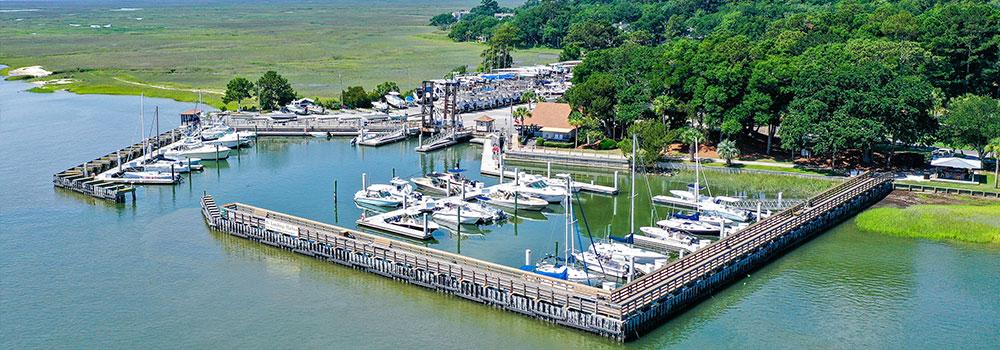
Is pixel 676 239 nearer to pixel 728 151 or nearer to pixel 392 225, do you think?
pixel 392 225

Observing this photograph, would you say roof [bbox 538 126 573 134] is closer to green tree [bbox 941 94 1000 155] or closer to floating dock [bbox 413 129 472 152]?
floating dock [bbox 413 129 472 152]

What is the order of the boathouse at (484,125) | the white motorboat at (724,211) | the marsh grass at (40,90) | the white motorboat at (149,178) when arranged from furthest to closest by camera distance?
the marsh grass at (40,90) → the boathouse at (484,125) → the white motorboat at (149,178) → the white motorboat at (724,211)

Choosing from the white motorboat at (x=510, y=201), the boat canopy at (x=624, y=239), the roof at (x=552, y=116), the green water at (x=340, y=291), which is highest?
the roof at (x=552, y=116)

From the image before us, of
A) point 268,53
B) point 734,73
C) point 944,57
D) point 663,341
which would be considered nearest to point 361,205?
point 663,341

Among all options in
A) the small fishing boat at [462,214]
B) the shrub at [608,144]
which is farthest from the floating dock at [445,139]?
the small fishing boat at [462,214]

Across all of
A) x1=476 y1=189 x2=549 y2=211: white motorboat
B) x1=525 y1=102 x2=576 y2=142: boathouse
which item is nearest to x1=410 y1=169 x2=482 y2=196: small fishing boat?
x1=476 y1=189 x2=549 y2=211: white motorboat

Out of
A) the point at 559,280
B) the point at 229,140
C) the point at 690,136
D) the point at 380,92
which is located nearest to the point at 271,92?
the point at 380,92

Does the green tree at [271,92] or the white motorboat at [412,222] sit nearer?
the white motorboat at [412,222]

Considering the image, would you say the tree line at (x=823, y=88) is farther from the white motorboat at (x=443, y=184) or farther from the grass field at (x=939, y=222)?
the white motorboat at (x=443, y=184)
